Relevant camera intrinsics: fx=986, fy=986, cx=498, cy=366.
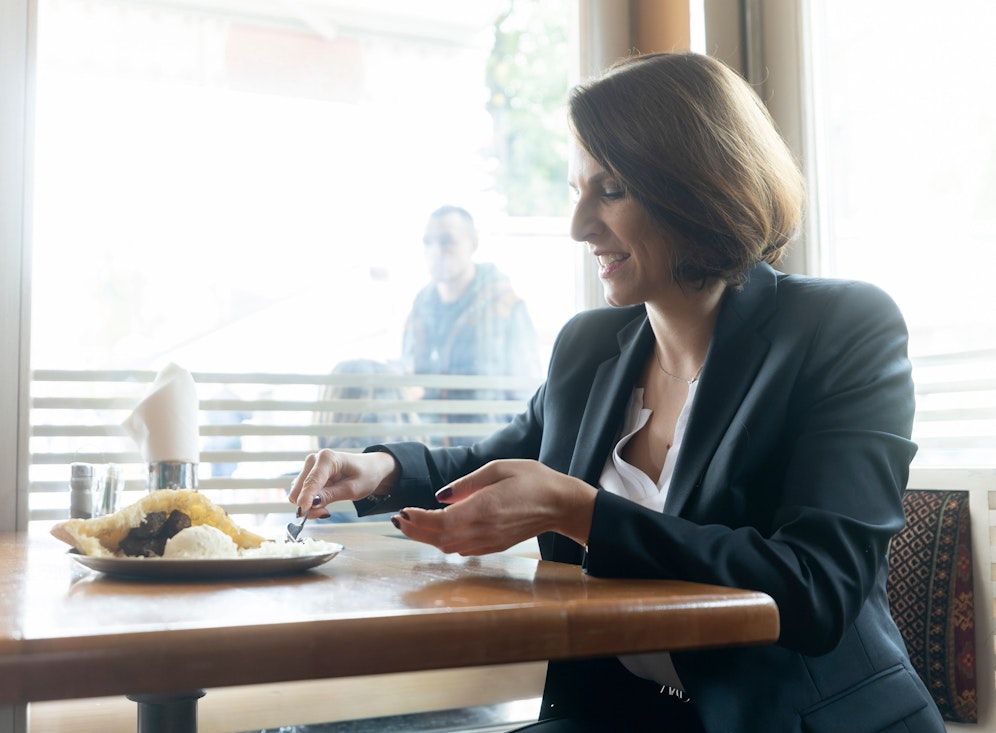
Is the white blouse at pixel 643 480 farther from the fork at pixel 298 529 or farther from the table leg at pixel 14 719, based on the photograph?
the table leg at pixel 14 719

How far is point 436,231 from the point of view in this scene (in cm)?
275

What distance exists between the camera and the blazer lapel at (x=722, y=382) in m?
1.30

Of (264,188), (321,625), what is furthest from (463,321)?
(321,625)

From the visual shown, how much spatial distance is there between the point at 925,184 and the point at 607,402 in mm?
1040

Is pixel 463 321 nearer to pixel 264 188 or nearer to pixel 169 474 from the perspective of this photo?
pixel 264 188

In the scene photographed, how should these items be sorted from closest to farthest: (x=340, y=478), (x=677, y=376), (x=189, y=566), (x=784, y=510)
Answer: (x=189, y=566) → (x=784, y=510) → (x=340, y=478) → (x=677, y=376)

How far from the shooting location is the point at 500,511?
97 cm

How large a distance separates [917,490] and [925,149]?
81cm

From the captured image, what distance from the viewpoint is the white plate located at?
0.95 meters

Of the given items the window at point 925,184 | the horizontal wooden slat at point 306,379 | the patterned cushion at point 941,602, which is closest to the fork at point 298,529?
the patterned cushion at point 941,602

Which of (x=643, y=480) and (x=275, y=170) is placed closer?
(x=643, y=480)

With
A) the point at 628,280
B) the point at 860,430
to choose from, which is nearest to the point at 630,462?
the point at 628,280

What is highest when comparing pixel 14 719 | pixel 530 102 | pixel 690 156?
pixel 530 102

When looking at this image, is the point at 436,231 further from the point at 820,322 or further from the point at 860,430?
the point at 860,430
